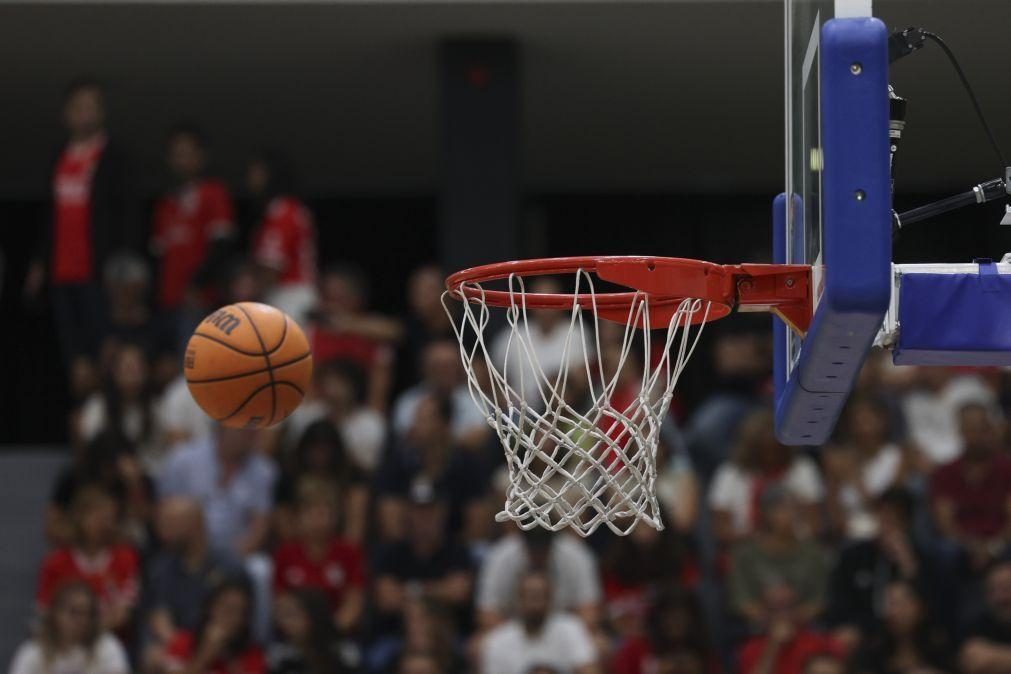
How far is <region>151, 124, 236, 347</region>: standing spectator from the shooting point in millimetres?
9008

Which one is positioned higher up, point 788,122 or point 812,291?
point 788,122

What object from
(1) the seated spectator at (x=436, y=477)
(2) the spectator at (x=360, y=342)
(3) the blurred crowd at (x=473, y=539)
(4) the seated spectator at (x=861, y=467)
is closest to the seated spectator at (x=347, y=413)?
(3) the blurred crowd at (x=473, y=539)

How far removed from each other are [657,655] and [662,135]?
15.6 feet

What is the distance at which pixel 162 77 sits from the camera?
33.0 feet

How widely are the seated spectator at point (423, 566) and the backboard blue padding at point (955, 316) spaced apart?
4017mm

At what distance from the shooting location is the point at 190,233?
30.6 feet

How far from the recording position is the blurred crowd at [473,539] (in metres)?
7.32

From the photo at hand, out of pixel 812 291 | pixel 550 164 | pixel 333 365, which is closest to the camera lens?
pixel 812 291

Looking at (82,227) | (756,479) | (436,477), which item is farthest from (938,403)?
(82,227)

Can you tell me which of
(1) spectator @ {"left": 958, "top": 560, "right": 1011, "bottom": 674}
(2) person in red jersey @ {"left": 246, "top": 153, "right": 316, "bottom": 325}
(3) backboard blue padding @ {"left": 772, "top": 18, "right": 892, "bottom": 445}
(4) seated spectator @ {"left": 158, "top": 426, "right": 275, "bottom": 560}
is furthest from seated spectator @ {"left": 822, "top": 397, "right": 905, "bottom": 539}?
(3) backboard blue padding @ {"left": 772, "top": 18, "right": 892, "bottom": 445}

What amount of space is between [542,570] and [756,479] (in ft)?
3.83

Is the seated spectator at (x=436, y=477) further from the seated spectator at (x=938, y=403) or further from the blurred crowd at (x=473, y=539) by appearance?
the seated spectator at (x=938, y=403)

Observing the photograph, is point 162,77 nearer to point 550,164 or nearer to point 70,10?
point 70,10

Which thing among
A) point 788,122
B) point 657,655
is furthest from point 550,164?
point 788,122
